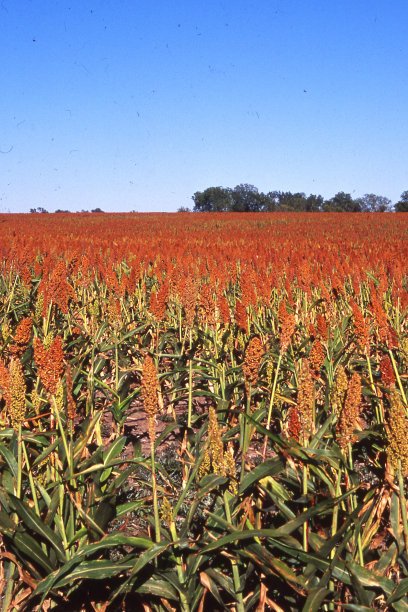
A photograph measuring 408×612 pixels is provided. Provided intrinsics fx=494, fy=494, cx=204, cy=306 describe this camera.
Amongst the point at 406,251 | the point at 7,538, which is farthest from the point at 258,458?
the point at 406,251

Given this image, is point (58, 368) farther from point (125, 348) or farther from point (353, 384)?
point (125, 348)

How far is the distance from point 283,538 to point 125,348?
9.85ft

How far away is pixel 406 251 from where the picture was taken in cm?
953

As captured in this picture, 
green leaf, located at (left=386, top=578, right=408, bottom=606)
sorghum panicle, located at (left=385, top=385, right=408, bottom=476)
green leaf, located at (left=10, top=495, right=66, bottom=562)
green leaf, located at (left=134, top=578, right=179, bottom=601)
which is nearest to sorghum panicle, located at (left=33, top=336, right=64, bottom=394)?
green leaf, located at (left=10, top=495, right=66, bottom=562)

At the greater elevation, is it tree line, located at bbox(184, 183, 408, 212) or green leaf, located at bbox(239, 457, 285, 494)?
tree line, located at bbox(184, 183, 408, 212)

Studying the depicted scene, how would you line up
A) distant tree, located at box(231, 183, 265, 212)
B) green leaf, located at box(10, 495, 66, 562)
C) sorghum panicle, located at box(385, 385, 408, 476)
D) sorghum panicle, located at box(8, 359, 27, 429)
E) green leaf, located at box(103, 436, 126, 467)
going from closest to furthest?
sorghum panicle, located at box(385, 385, 408, 476)
sorghum panicle, located at box(8, 359, 27, 429)
green leaf, located at box(10, 495, 66, 562)
green leaf, located at box(103, 436, 126, 467)
distant tree, located at box(231, 183, 265, 212)

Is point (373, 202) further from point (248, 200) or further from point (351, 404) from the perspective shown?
point (351, 404)

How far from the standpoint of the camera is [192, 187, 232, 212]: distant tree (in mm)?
85144

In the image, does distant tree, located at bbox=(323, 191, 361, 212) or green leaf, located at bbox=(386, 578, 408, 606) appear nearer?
green leaf, located at bbox=(386, 578, 408, 606)

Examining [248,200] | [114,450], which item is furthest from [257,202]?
[114,450]

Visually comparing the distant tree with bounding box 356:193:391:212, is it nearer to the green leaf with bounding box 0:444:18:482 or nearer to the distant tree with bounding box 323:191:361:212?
the distant tree with bounding box 323:191:361:212

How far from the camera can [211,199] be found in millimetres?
87438

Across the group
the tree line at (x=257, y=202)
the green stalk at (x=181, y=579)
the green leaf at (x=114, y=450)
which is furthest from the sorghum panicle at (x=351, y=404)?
the tree line at (x=257, y=202)

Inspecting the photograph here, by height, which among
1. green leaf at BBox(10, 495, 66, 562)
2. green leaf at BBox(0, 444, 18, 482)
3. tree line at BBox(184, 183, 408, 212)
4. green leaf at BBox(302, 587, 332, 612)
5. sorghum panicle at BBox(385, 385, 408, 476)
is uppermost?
tree line at BBox(184, 183, 408, 212)
